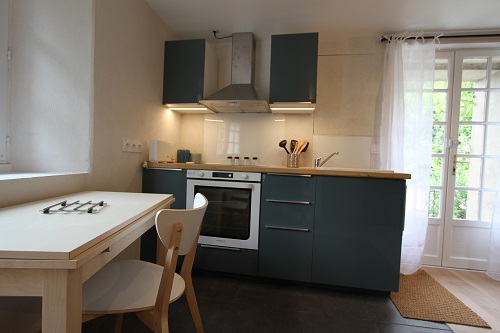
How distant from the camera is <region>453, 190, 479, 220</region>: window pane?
2.36m

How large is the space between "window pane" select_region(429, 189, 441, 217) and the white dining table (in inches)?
108

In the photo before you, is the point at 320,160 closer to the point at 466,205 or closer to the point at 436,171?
the point at 436,171

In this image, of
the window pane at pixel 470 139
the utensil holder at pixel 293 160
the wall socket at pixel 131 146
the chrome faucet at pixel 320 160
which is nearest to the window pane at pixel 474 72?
the window pane at pixel 470 139

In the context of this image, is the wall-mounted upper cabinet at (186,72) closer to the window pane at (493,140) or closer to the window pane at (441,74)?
the window pane at (441,74)

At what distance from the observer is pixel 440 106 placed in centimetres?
238

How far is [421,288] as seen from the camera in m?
1.97

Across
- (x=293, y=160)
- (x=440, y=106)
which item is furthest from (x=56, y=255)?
(x=440, y=106)

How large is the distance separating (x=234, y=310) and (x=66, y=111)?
169 cm

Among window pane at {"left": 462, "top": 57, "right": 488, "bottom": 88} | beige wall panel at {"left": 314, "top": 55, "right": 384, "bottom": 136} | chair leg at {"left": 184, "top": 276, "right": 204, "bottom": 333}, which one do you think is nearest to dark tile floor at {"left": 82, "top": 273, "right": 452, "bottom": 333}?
chair leg at {"left": 184, "top": 276, "right": 204, "bottom": 333}

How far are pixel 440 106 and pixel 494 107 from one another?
48cm

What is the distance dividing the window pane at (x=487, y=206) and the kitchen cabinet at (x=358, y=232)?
4.37ft

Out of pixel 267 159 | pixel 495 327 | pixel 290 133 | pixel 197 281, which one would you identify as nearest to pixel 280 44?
pixel 290 133

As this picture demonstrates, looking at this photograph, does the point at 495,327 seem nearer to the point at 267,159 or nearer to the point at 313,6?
the point at 267,159

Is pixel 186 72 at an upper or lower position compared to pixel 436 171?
upper
